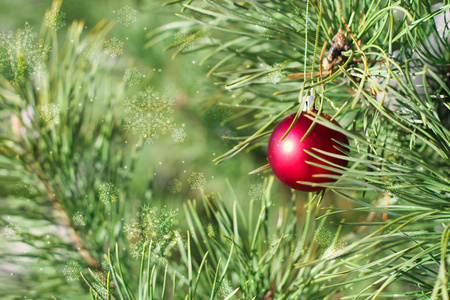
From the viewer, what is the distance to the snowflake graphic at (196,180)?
1.91 ft

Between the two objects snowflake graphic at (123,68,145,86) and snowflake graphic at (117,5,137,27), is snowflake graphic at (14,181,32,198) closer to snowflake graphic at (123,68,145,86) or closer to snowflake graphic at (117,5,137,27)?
snowflake graphic at (123,68,145,86)

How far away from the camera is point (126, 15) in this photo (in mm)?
614

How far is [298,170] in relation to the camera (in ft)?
1.01

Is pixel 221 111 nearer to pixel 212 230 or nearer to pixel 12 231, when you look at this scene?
pixel 212 230

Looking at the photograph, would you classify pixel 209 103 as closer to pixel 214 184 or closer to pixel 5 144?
pixel 214 184

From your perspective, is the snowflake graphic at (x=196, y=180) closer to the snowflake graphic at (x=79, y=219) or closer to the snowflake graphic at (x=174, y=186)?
the snowflake graphic at (x=174, y=186)

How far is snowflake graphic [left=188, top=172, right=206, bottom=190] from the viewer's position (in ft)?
1.91

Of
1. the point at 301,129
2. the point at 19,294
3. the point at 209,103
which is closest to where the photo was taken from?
the point at 301,129

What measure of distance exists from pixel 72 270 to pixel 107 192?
10 cm

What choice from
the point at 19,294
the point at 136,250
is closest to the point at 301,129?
the point at 136,250

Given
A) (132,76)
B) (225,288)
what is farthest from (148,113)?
(225,288)

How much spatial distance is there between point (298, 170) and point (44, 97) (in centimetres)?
33

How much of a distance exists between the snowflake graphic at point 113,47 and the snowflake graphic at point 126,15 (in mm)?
35

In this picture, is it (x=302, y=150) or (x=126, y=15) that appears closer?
(x=302, y=150)
